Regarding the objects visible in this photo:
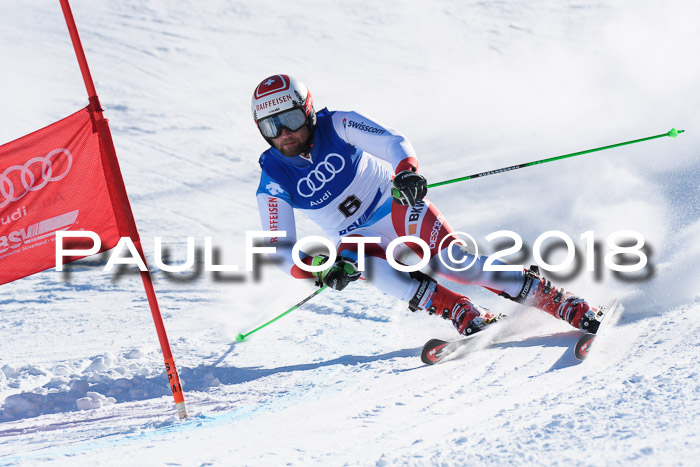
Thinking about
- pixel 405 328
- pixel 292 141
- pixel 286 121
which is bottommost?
pixel 405 328

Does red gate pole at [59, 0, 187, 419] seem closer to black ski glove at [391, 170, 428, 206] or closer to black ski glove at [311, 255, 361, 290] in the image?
A: black ski glove at [311, 255, 361, 290]

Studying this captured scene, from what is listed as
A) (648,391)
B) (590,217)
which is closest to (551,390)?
(648,391)

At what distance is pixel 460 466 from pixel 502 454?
145 millimetres

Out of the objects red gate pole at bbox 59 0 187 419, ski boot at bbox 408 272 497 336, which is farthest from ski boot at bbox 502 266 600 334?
red gate pole at bbox 59 0 187 419

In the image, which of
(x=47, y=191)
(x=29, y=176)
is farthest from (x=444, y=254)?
(x=29, y=176)

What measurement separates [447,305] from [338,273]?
779mm

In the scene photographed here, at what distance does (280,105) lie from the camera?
3967mm

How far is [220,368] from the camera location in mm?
4848

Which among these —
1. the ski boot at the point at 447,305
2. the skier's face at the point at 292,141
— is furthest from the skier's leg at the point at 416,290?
the skier's face at the point at 292,141

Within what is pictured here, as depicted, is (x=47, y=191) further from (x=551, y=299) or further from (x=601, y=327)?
(x=601, y=327)

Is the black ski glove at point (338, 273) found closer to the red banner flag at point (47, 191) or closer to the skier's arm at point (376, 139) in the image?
the skier's arm at point (376, 139)

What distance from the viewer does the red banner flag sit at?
412 cm

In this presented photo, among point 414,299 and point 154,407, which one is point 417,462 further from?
point 154,407

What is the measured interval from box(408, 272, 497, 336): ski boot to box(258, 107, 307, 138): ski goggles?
3.80 feet
